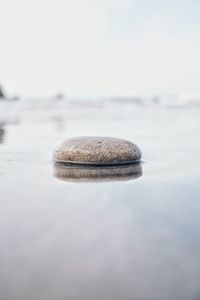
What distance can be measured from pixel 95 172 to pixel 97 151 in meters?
0.64

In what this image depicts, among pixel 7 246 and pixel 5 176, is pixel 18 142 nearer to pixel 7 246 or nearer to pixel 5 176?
pixel 5 176

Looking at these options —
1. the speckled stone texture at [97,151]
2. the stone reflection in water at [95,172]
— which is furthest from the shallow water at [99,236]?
the speckled stone texture at [97,151]

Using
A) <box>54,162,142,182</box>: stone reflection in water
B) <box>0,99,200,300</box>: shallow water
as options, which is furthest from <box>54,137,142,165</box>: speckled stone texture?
<box>0,99,200,300</box>: shallow water

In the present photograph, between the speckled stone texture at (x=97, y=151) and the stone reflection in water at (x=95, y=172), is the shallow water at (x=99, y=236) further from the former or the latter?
the speckled stone texture at (x=97, y=151)

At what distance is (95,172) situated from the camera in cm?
623

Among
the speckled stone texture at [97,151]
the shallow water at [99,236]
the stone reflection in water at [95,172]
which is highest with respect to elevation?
the speckled stone texture at [97,151]

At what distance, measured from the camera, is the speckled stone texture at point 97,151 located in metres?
6.81

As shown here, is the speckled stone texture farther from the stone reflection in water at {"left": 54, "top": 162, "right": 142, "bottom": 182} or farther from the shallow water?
the shallow water

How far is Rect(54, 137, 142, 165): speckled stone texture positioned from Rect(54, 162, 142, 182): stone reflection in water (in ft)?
0.52

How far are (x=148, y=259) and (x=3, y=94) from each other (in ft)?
131

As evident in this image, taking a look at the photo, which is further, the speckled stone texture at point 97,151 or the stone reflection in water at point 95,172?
the speckled stone texture at point 97,151

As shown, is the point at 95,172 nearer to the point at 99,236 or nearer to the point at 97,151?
the point at 97,151

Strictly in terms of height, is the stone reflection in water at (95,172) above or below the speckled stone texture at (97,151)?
below

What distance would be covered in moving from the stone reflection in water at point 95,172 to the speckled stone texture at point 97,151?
0.16m
